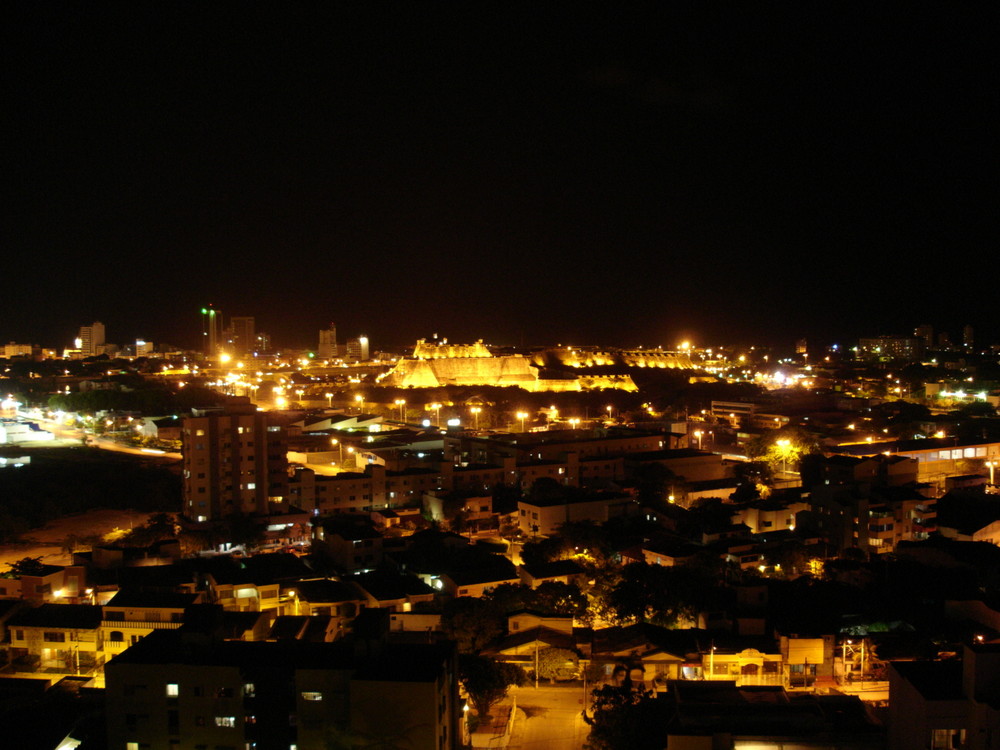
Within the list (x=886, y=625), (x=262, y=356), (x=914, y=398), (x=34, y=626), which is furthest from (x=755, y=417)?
(x=262, y=356)

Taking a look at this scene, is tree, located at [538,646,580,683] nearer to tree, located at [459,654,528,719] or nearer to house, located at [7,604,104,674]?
tree, located at [459,654,528,719]

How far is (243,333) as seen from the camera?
34.8 m

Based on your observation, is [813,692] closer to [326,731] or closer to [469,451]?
[326,731]

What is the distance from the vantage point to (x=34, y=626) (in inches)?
191

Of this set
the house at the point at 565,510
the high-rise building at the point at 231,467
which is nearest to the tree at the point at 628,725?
the house at the point at 565,510

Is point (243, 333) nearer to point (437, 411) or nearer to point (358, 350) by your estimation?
point (358, 350)

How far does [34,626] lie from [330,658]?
247cm

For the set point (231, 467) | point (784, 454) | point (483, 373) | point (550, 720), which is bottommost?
point (550, 720)

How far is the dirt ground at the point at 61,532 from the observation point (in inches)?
284

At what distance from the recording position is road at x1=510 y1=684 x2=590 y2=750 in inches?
160

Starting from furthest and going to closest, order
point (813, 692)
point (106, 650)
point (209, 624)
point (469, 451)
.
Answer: point (469, 451) < point (106, 650) < point (813, 692) < point (209, 624)

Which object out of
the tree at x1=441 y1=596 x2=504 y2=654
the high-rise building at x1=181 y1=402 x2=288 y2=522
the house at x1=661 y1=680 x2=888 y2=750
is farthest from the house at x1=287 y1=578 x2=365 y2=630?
the high-rise building at x1=181 y1=402 x2=288 y2=522

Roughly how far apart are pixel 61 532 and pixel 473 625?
5.40m

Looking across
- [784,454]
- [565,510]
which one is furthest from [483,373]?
[565,510]
